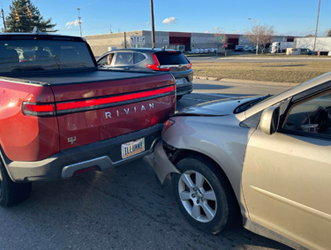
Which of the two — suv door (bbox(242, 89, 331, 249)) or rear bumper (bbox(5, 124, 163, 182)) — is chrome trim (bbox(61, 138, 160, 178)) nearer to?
rear bumper (bbox(5, 124, 163, 182))

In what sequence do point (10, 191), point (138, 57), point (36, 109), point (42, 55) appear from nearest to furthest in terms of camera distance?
1. point (36, 109)
2. point (10, 191)
3. point (42, 55)
4. point (138, 57)

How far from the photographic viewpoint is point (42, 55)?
166 inches

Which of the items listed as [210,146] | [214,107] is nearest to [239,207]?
[210,146]

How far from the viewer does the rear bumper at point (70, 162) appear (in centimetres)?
263

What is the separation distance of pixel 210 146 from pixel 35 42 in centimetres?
332

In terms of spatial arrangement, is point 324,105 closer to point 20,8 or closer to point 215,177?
point 215,177

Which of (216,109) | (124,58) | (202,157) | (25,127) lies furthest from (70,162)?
(124,58)

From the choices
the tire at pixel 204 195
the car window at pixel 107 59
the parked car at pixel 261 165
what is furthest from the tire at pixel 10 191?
the car window at pixel 107 59

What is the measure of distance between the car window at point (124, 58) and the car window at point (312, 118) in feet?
23.5

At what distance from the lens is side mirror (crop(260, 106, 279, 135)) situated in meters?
2.00

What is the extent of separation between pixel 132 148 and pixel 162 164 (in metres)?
0.43

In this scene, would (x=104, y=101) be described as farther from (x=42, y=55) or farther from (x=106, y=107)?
(x=42, y=55)

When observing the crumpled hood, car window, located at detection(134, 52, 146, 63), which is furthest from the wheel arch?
car window, located at detection(134, 52, 146, 63)

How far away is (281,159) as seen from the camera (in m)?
2.01
